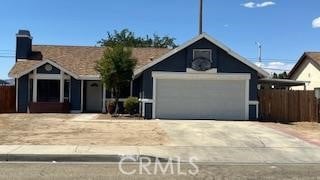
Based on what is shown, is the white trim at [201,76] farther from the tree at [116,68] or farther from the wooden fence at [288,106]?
the tree at [116,68]

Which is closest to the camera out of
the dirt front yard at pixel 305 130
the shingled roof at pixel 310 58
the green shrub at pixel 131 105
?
the dirt front yard at pixel 305 130

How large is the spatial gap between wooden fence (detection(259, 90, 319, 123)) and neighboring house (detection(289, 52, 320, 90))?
10.3 m

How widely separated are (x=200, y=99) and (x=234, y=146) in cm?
1213

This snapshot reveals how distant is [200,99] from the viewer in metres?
30.5

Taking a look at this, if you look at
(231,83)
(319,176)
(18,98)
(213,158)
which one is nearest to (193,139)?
(213,158)

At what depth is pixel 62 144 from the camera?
1738cm

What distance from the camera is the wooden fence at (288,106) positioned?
30.5 metres

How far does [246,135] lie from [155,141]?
14.8 ft

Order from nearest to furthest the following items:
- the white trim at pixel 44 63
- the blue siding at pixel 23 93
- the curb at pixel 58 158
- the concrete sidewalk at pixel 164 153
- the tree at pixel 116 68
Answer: the curb at pixel 58 158 → the concrete sidewalk at pixel 164 153 → the tree at pixel 116 68 → the white trim at pixel 44 63 → the blue siding at pixel 23 93

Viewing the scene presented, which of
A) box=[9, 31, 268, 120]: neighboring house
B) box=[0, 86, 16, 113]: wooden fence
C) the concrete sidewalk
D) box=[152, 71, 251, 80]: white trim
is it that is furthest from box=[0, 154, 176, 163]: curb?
box=[0, 86, 16, 113]: wooden fence

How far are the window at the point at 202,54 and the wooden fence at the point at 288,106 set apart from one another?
3.77m

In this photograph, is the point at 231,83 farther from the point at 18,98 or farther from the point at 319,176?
the point at 319,176

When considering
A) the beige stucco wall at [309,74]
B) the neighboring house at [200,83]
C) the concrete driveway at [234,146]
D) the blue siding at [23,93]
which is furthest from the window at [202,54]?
the beige stucco wall at [309,74]
